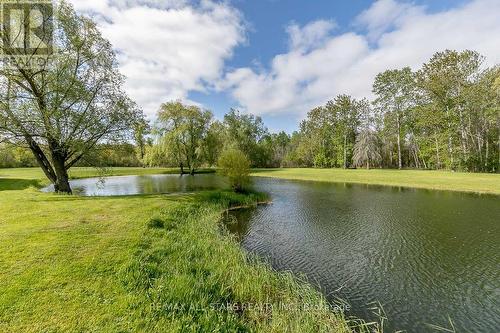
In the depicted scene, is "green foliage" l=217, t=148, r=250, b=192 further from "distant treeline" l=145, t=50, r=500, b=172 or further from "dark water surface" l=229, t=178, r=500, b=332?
"distant treeline" l=145, t=50, r=500, b=172

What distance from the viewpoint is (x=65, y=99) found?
1569 centimetres

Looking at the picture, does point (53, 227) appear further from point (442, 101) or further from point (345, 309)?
point (442, 101)

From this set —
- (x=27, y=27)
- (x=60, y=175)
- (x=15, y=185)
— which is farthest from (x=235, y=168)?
(x=15, y=185)

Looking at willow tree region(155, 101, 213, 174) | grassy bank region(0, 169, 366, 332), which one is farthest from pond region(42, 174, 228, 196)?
willow tree region(155, 101, 213, 174)

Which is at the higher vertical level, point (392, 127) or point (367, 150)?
point (392, 127)

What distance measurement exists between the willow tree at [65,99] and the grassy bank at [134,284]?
24.4 ft

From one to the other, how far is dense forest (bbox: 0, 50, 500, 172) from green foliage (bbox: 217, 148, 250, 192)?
22.9ft

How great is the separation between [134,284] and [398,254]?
346 inches

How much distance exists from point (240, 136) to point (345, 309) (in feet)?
197

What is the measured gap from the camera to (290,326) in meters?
4.79

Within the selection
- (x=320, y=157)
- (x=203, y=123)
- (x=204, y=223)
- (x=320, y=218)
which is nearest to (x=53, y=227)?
(x=204, y=223)

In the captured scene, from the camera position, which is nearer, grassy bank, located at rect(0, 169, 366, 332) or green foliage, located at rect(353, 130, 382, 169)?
grassy bank, located at rect(0, 169, 366, 332)

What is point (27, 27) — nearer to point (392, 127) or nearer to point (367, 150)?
point (367, 150)

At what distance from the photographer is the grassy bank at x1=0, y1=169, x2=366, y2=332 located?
445 centimetres
